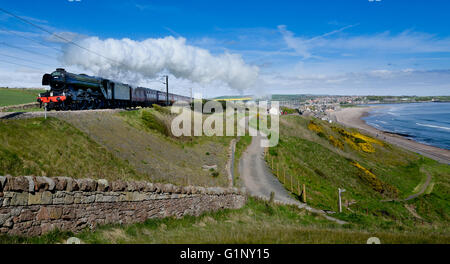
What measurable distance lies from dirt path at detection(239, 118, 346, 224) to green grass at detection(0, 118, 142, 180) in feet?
36.1

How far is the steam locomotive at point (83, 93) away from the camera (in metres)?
27.3

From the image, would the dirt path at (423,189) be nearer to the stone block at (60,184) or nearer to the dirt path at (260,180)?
the dirt path at (260,180)

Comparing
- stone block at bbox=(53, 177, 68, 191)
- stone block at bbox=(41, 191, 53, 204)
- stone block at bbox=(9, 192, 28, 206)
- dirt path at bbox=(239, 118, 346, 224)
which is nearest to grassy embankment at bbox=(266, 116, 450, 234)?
dirt path at bbox=(239, 118, 346, 224)

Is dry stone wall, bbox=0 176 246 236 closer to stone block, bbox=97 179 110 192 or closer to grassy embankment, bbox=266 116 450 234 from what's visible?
stone block, bbox=97 179 110 192

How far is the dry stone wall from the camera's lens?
677 centimetres

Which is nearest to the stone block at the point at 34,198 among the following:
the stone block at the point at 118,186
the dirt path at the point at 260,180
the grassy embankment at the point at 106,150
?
the stone block at the point at 118,186

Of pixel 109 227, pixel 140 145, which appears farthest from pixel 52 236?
pixel 140 145

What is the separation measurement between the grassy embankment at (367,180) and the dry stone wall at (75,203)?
36.5 feet

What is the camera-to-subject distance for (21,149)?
12.0 metres

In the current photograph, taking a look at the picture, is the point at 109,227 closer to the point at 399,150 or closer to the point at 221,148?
the point at 221,148

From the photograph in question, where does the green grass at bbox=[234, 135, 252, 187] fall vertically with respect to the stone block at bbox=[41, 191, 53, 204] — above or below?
below

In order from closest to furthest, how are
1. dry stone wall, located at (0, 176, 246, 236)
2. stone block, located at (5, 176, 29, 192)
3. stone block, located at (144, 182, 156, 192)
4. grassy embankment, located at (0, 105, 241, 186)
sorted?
stone block, located at (5, 176, 29, 192) < dry stone wall, located at (0, 176, 246, 236) < stone block, located at (144, 182, 156, 192) < grassy embankment, located at (0, 105, 241, 186)

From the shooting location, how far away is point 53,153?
13.2 metres

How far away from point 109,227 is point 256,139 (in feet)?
121
